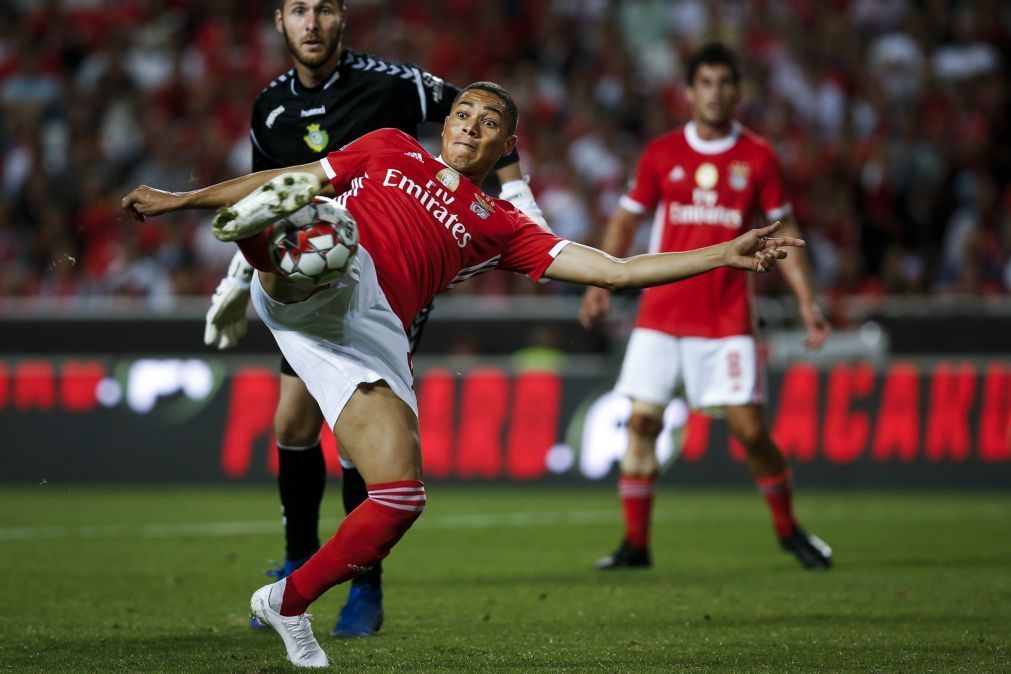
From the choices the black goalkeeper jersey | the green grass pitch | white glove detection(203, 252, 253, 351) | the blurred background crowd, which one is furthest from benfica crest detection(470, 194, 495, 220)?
the blurred background crowd

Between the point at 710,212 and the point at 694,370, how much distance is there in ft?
2.91

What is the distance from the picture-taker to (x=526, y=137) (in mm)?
17484

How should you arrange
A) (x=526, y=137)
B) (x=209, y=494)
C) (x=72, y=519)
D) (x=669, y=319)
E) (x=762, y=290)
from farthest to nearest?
(x=526, y=137), (x=762, y=290), (x=209, y=494), (x=72, y=519), (x=669, y=319)

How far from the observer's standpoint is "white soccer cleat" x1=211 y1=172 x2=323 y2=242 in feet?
15.3

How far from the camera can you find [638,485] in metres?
8.63

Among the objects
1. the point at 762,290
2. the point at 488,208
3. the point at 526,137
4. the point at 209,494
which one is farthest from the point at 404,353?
the point at 526,137

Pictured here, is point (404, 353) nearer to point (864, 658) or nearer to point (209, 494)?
point (864, 658)

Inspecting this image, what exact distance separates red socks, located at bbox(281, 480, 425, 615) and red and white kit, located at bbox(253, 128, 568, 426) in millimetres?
326

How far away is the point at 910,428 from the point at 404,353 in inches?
346

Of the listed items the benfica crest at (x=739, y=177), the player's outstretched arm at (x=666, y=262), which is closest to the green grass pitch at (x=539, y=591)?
the player's outstretched arm at (x=666, y=262)

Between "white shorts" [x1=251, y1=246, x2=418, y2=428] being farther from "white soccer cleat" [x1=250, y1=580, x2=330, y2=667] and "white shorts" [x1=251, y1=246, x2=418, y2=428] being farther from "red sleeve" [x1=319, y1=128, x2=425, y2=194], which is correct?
"white soccer cleat" [x1=250, y1=580, x2=330, y2=667]

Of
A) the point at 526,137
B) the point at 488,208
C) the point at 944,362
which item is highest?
the point at 526,137

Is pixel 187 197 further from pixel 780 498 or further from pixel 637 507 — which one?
pixel 780 498

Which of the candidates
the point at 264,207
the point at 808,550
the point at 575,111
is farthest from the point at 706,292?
the point at 575,111
